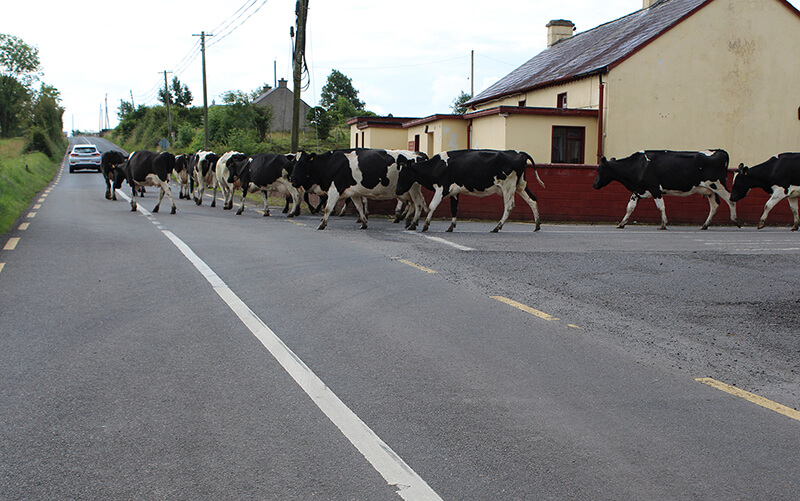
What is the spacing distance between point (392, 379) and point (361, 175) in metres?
12.4

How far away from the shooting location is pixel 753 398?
506cm

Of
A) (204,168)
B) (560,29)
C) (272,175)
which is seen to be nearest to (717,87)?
(560,29)

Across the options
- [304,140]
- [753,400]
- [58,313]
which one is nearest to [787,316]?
[753,400]

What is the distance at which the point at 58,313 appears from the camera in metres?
7.32

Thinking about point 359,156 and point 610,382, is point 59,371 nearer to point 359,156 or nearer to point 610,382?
point 610,382

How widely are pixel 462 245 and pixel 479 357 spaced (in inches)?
315

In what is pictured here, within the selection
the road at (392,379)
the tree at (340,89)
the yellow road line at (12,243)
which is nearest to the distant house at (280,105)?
the tree at (340,89)

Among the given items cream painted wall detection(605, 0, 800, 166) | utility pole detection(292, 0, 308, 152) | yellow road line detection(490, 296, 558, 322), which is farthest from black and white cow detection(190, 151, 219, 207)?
yellow road line detection(490, 296, 558, 322)

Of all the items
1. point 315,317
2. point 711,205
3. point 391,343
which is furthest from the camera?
point 711,205

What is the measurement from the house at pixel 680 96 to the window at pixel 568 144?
0.12 ft

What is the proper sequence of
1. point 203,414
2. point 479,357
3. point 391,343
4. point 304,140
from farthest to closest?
point 304,140, point 391,343, point 479,357, point 203,414

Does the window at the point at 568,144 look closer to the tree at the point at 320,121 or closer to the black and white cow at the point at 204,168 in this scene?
the black and white cow at the point at 204,168

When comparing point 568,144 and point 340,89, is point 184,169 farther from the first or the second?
point 340,89

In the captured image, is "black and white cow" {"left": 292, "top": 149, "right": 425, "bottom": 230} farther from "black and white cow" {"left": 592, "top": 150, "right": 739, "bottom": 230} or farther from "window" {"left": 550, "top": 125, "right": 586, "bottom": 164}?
"window" {"left": 550, "top": 125, "right": 586, "bottom": 164}
